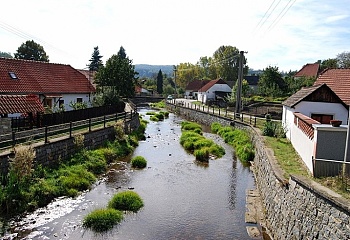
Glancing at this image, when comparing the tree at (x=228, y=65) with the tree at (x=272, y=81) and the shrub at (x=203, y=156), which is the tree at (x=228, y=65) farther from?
the shrub at (x=203, y=156)

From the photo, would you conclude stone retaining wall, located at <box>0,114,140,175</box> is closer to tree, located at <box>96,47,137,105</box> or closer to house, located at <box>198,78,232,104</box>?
tree, located at <box>96,47,137,105</box>

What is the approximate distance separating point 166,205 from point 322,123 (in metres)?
9.92

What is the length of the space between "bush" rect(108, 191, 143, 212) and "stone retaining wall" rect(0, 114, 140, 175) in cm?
418

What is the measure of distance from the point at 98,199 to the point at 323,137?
940 centimetres

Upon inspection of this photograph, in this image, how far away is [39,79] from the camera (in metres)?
29.3

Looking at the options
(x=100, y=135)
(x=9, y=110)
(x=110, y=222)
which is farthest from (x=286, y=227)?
(x=9, y=110)

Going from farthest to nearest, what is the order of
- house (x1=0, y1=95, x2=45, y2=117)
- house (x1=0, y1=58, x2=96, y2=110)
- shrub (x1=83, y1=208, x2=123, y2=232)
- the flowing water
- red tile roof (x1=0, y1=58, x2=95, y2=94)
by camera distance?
house (x1=0, y1=58, x2=96, y2=110), red tile roof (x1=0, y1=58, x2=95, y2=94), house (x1=0, y1=95, x2=45, y2=117), shrub (x1=83, y1=208, x2=123, y2=232), the flowing water

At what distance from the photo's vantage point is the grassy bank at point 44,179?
12.1 meters

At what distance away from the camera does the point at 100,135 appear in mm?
22391

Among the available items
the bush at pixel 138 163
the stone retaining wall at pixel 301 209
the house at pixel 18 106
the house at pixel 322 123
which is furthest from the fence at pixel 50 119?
the house at pixel 322 123

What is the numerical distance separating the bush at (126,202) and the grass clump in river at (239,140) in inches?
419

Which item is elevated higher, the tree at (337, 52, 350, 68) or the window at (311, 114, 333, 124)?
the tree at (337, 52, 350, 68)

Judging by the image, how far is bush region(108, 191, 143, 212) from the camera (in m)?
13.3

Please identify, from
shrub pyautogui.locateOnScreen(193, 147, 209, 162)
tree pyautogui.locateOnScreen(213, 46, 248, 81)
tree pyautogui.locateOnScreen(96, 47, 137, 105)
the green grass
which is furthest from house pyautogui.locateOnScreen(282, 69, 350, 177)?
tree pyautogui.locateOnScreen(213, 46, 248, 81)
